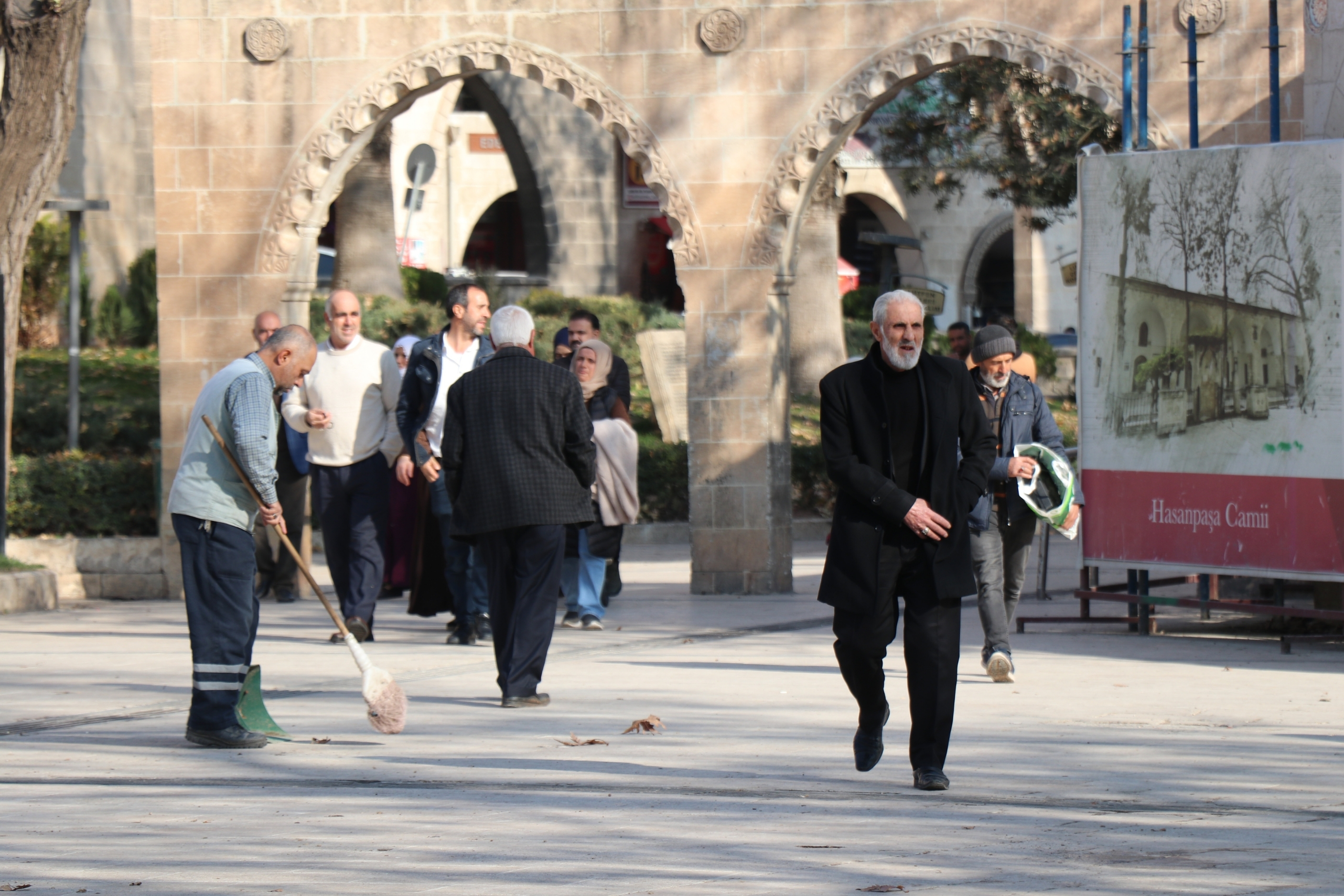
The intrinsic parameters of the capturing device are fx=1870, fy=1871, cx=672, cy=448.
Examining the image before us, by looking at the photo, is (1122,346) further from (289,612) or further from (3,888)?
(3,888)

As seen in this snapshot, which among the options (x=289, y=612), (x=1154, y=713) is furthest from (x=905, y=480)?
(x=289, y=612)

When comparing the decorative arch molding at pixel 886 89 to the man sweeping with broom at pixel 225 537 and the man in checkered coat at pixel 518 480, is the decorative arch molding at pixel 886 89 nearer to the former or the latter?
the man in checkered coat at pixel 518 480

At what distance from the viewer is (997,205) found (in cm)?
4306

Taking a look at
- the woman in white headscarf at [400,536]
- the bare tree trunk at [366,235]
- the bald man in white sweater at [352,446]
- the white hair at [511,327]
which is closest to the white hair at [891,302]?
the white hair at [511,327]

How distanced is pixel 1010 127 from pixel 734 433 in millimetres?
8583

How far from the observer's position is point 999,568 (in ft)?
27.2

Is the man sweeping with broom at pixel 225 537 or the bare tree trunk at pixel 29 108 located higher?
the bare tree trunk at pixel 29 108

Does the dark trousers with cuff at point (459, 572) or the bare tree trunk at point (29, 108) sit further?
the bare tree trunk at point (29, 108)

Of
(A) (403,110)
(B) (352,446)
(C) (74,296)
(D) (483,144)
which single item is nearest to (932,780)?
(B) (352,446)

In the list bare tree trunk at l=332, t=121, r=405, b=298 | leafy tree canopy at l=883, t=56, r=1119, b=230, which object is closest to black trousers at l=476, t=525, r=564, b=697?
leafy tree canopy at l=883, t=56, r=1119, b=230

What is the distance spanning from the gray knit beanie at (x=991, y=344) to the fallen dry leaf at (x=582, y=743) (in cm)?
278

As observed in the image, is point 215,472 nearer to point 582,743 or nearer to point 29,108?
point 582,743

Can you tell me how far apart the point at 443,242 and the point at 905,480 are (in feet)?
110

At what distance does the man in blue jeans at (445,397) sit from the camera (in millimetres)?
9766
